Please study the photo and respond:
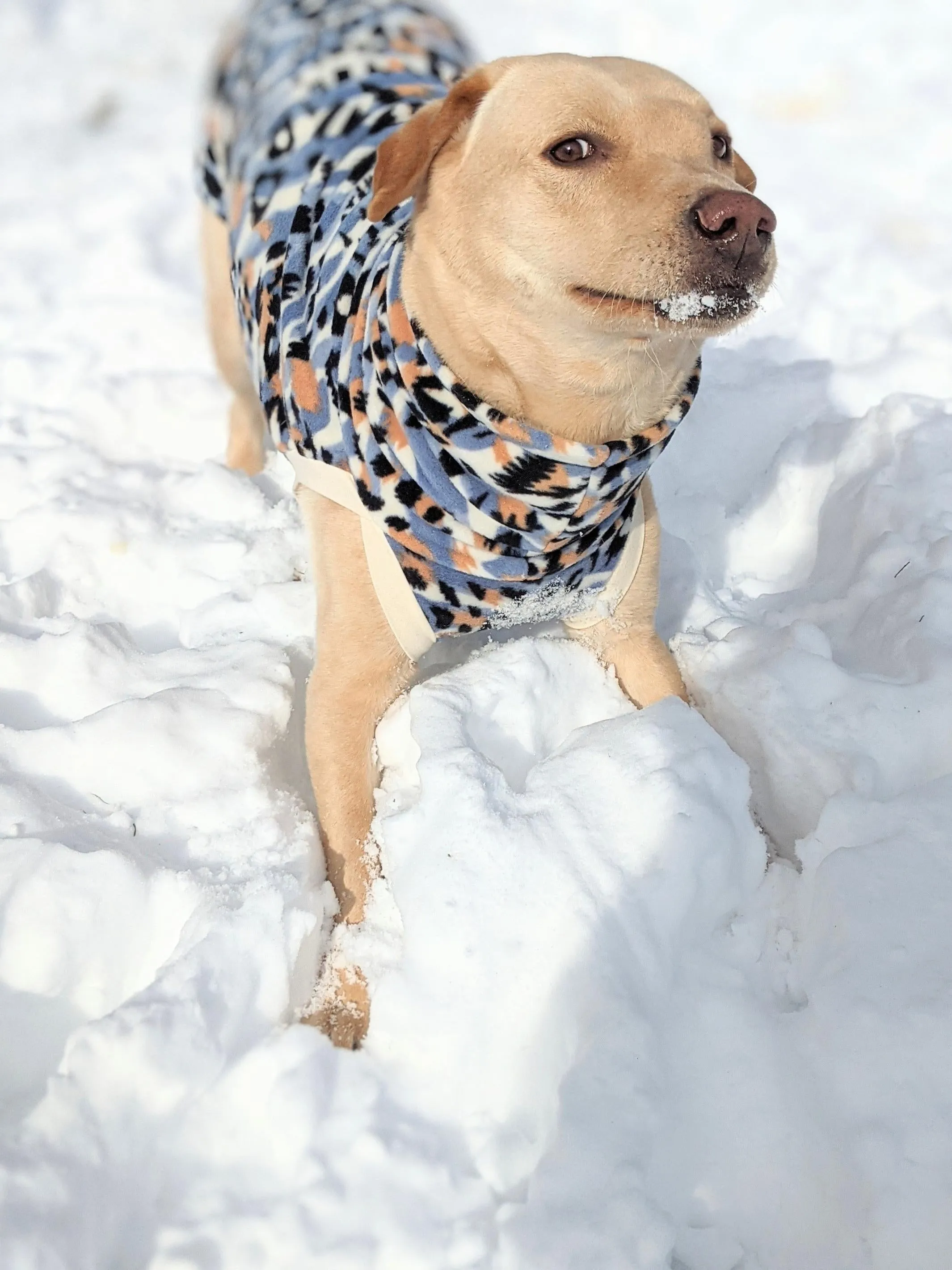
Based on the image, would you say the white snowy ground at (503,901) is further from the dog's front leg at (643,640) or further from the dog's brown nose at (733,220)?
the dog's brown nose at (733,220)

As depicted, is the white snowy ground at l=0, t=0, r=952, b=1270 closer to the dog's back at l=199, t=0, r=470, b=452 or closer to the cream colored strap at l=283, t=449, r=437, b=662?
the cream colored strap at l=283, t=449, r=437, b=662

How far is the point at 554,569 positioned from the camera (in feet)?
7.00

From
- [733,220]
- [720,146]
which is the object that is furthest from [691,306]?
[720,146]

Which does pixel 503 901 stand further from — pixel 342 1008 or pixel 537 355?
pixel 537 355

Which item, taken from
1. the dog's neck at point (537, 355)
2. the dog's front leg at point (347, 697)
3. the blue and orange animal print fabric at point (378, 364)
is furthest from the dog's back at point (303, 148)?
the dog's neck at point (537, 355)

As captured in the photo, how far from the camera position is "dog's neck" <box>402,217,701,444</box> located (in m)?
1.86

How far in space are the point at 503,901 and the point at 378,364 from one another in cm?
105

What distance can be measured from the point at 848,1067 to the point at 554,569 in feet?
3.46

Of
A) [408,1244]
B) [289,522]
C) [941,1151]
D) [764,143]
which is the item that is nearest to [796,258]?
[764,143]

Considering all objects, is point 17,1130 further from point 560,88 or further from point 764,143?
point 764,143

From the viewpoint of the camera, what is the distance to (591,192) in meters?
1.79

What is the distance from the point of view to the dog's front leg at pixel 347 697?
2096 millimetres

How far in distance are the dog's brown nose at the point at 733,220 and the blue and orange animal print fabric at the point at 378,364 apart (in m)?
0.39

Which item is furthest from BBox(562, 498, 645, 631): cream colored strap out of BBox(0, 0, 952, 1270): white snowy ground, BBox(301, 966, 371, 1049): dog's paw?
BBox(301, 966, 371, 1049): dog's paw
